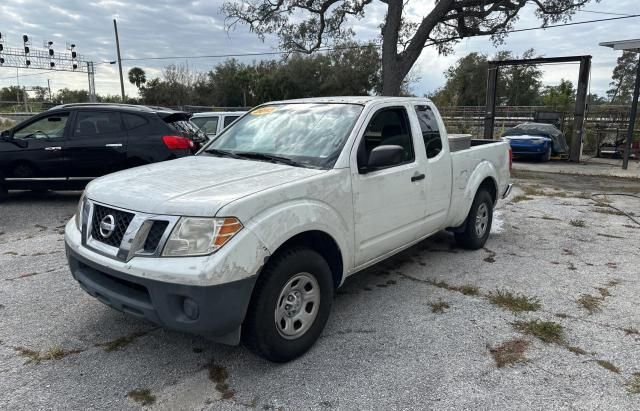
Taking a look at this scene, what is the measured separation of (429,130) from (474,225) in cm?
154

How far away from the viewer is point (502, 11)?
2009cm

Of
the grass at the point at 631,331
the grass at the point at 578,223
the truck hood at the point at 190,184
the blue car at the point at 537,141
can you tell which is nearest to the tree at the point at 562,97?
the blue car at the point at 537,141

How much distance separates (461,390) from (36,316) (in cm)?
339

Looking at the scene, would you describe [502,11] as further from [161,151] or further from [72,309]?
[72,309]

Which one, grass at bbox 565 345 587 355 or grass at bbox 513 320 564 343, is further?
grass at bbox 513 320 564 343

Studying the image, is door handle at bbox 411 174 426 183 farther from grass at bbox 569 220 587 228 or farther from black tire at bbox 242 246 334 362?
grass at bbox 569 220 587 228

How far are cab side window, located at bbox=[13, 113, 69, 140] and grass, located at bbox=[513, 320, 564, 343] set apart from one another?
7755 mm

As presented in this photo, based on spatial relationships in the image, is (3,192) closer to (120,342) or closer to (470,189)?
(120,342)

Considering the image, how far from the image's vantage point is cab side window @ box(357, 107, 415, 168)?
395cm

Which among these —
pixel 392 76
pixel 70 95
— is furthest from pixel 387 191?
pixel 70 95

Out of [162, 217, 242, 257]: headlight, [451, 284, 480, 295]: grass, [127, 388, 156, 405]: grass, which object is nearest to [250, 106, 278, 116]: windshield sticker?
[162, 217, 242, 257]: headlight

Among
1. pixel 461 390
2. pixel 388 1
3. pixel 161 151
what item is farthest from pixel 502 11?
pixel 461 390

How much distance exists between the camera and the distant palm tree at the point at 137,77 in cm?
6389

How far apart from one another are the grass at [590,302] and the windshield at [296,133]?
8.79 feet
